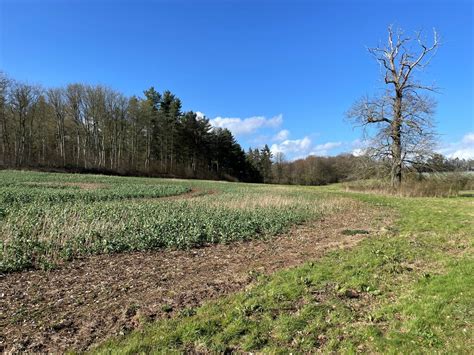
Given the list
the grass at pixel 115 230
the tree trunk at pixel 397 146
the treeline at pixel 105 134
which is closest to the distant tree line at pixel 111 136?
the treeline at pixel 105 134

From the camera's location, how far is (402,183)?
28.9m

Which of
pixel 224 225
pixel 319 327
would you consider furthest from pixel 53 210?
pixel 319 327

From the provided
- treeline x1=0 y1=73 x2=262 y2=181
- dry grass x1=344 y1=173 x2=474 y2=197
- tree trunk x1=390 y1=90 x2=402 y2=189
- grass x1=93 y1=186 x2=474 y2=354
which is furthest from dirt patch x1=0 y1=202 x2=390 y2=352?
treeline x1=0 y1=73 x2=262 y2=181

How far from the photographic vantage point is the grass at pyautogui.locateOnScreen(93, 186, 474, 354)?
4082 millimetres

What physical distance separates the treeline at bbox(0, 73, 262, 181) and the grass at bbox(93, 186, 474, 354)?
51.2 metres

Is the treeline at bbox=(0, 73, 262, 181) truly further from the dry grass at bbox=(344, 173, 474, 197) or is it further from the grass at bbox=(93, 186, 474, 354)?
the grass at bbox=(93, 186, 474, 354)

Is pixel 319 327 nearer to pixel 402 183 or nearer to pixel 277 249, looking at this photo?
pixel 277 249

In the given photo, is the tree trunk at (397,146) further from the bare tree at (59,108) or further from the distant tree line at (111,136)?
the bare tree at (59,108)

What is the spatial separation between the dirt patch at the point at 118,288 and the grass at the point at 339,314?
0.48m

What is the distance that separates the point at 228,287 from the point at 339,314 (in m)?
2.19

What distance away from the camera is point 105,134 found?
59.2 m

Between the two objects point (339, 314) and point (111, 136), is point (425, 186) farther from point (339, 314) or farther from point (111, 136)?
point (111, 136)

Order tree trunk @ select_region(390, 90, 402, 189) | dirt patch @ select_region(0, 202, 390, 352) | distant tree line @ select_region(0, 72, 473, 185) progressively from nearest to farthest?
dirt patch @ select_region(0, 202, 390, 352), tree trunk @ select_region(390, 90, 402, 189), distant tree line @ select_region(0, 72, 473, 185)

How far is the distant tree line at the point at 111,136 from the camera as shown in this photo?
5075cm
